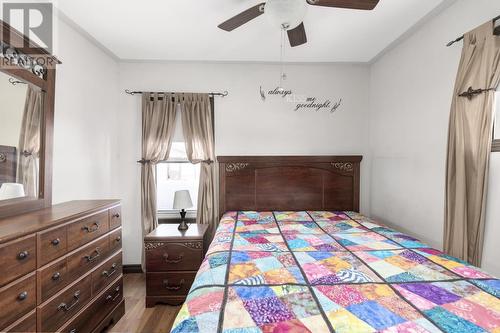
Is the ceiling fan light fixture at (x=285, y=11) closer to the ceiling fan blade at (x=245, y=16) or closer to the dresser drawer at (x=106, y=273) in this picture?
the ceiling fan blade at (x=245, y=16)

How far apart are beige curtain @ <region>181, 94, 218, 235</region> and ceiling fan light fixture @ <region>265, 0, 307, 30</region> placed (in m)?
1.74

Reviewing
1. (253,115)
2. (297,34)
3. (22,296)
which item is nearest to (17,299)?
(22,296)

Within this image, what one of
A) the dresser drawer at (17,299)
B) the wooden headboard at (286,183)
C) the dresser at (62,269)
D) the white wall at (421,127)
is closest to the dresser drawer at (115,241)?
the dresser at (62,269)

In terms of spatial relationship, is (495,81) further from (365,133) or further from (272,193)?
(272,193)

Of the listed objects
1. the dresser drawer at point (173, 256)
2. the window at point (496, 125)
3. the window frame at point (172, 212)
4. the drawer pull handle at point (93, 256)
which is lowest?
the dresser drawer at point (173, 256)

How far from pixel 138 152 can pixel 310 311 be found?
109 inches

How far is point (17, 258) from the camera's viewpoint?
1.20 meters

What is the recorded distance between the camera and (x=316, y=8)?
6.41 feet

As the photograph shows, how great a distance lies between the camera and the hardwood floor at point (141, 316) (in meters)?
2.10

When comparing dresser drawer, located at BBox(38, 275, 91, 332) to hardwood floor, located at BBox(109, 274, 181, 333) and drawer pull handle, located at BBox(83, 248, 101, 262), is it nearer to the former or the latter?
drawer pull handle, located at BBox(83, 248, 101, 262)

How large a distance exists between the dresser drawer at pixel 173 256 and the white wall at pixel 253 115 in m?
0.82

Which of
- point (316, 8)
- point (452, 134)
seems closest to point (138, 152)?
point (316, 8)

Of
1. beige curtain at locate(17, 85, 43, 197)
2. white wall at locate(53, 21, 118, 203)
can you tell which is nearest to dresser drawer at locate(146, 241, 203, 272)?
white wall at locate(53, 21, 118, 203)

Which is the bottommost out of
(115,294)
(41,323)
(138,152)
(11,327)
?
(115,294)
